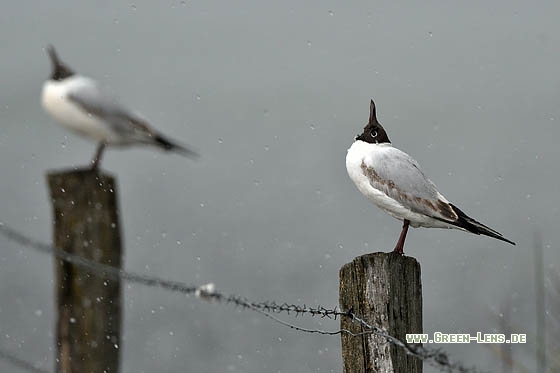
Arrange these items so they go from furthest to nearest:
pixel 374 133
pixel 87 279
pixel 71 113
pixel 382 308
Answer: pixel 71 113, pixel 374 133, pixel 87 279, pixel 382 308

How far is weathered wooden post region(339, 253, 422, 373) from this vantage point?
3.53 meters

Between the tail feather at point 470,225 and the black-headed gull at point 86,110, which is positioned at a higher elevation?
the black-headed gull at point 86,110

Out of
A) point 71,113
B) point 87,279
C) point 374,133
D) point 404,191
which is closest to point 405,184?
point 404,191

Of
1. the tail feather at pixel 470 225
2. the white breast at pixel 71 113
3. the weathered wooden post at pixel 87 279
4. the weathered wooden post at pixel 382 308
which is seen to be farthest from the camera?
the white breast at pixel 71 113

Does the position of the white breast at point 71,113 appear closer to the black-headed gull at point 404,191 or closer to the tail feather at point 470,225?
the black-headed gull at point 404,191

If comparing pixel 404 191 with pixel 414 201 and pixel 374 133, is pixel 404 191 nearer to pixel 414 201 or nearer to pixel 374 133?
pixel 414 201

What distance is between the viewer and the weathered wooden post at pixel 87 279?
4.52m

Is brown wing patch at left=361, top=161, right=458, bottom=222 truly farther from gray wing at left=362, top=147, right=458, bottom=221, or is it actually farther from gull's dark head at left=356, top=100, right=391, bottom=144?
gull's dark head at left=356, top=100, right=391, bottom=144

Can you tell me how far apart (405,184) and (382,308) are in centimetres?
172

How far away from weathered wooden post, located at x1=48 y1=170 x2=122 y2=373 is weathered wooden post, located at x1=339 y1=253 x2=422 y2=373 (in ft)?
5.02

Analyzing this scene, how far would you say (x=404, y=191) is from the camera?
5137mm

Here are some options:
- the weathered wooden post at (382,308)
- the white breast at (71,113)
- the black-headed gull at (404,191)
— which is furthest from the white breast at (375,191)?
the white breast at (71,113)

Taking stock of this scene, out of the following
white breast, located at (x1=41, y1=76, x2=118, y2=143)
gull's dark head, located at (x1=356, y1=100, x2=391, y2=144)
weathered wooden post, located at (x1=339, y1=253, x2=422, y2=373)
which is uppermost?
white breast, located at (x1=41, y1=76, x2=118, y2=143)

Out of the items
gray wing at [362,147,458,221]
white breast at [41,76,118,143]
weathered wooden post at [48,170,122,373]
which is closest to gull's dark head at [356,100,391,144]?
gray wing at [362,147,458,221]
